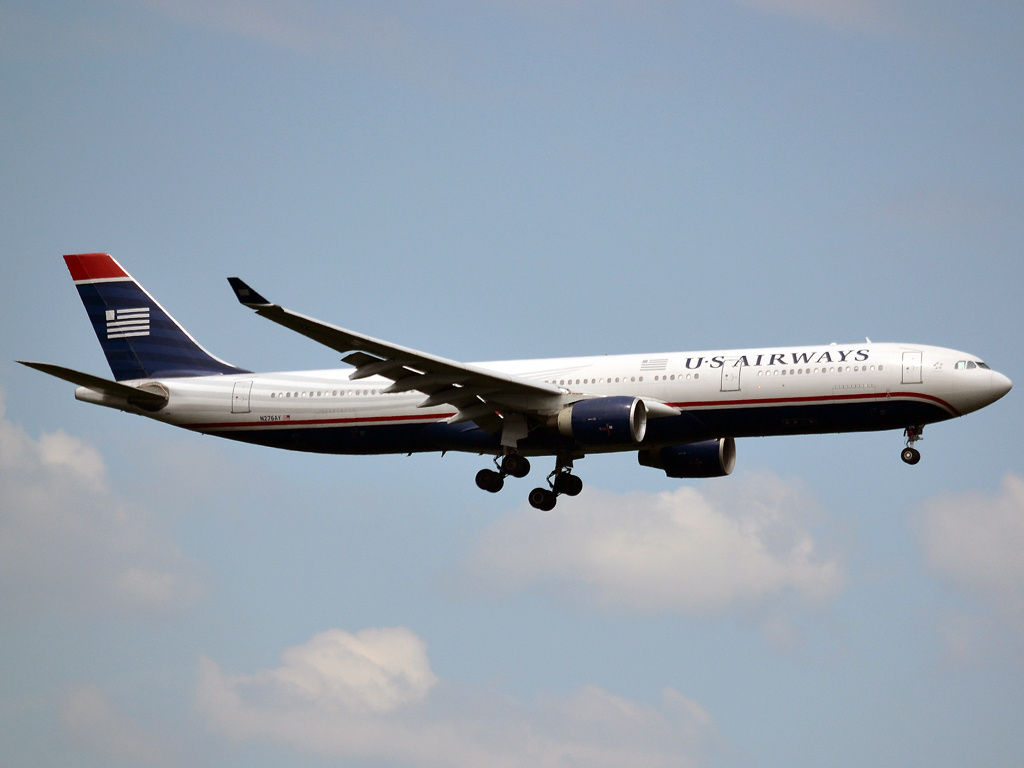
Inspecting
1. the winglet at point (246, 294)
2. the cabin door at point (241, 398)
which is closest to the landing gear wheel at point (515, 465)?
the cabin door at point (241, 398)

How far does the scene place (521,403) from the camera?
41.8 metres

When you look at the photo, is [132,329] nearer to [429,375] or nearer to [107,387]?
[107,387]

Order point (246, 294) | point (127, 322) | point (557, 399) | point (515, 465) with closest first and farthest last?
point (246, 294), point (557, 399), point (515, 465), point (127, 322)

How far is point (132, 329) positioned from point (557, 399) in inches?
656

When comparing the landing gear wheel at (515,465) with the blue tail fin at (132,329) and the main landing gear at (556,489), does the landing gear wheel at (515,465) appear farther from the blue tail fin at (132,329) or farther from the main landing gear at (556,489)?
the blue tail fin at (132,329)

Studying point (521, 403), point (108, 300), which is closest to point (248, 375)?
point (108, 300)

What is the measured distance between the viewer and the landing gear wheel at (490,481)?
44.8m

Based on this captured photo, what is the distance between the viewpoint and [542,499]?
45.9m

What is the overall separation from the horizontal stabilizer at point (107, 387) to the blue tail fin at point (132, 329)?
1.50m

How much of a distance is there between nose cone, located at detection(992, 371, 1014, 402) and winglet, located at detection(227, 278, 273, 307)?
2042 centimetres

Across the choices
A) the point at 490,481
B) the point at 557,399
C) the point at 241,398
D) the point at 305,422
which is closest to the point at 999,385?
the point at 557,399

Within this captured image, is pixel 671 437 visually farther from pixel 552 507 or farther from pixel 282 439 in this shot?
pixel 282 439

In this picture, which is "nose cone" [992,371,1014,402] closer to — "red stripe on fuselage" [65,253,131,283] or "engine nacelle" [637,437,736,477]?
"engine nacelle" [637,437,736,477]

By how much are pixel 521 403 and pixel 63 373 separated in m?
13.6
